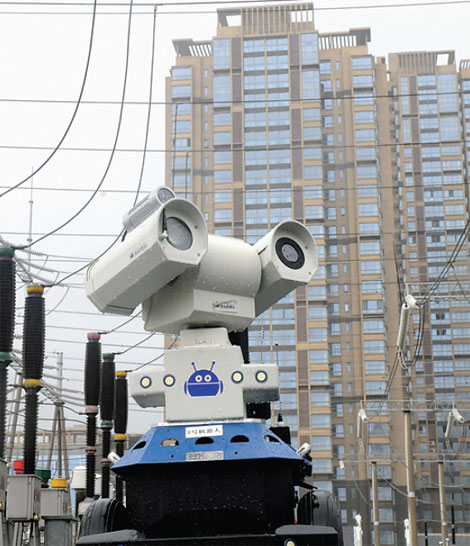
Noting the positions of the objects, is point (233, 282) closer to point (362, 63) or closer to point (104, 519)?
point (104, 519)

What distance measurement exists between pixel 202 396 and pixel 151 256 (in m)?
1.26

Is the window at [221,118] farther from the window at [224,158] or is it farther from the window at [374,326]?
the window at [374,326]

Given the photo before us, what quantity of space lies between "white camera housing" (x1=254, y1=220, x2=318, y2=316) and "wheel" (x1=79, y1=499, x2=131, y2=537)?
2.34m

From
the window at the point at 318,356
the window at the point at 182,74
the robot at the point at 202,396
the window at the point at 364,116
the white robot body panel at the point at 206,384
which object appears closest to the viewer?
the robot at the point at 202,396

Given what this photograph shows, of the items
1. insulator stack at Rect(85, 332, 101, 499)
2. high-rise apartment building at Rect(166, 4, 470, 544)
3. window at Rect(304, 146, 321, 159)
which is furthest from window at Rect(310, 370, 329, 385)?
insulator stack at Rect(85, 332, 101, 499)

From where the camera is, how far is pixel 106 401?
22.3m

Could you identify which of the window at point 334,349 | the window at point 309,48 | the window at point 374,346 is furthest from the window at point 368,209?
the window at point 309,48

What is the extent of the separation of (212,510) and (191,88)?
64.7 m

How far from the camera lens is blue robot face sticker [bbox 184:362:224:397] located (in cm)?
793

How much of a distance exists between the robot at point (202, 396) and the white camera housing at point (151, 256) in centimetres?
1

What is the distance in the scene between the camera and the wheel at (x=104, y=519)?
7.79m

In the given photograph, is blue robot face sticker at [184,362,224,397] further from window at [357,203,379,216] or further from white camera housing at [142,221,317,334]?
window at [357,203,379,216]

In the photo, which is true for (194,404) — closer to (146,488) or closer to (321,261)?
(146,488)

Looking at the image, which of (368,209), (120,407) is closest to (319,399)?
(368,209)
